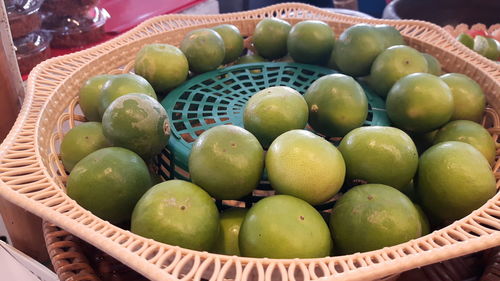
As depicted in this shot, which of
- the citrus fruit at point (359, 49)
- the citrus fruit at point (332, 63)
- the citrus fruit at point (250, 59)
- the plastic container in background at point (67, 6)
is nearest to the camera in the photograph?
the citrus fruit at point (359, 49)

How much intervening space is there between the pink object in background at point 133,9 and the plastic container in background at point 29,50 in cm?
46

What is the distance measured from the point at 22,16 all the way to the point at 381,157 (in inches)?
55.2

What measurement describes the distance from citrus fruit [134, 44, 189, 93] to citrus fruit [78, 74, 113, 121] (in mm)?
103

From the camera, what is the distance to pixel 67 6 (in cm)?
180

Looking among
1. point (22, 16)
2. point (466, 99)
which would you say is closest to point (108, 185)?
point (466, 99)

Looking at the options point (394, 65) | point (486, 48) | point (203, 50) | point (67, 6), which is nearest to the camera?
point (394, 65)

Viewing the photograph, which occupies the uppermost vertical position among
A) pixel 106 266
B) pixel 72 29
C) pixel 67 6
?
pixel 67 6

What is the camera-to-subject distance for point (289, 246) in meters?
0.64

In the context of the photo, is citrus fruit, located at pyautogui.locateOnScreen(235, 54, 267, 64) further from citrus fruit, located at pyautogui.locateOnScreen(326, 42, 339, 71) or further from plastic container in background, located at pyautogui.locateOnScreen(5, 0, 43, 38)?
plastic container in background, located at pyautogui.locateOnScreen(5, 0, 43, 38)

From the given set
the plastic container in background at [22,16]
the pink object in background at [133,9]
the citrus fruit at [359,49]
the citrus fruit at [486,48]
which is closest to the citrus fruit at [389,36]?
the citrus fruit at [359,49]

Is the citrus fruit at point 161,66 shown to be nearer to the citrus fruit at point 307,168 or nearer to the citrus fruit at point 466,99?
the citrus fruit at point 307,168

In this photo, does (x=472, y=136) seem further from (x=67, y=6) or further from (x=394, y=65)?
(x=67, y=6)

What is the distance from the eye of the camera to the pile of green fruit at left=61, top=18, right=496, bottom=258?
2.25 ft

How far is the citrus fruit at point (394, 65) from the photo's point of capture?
1045mm
